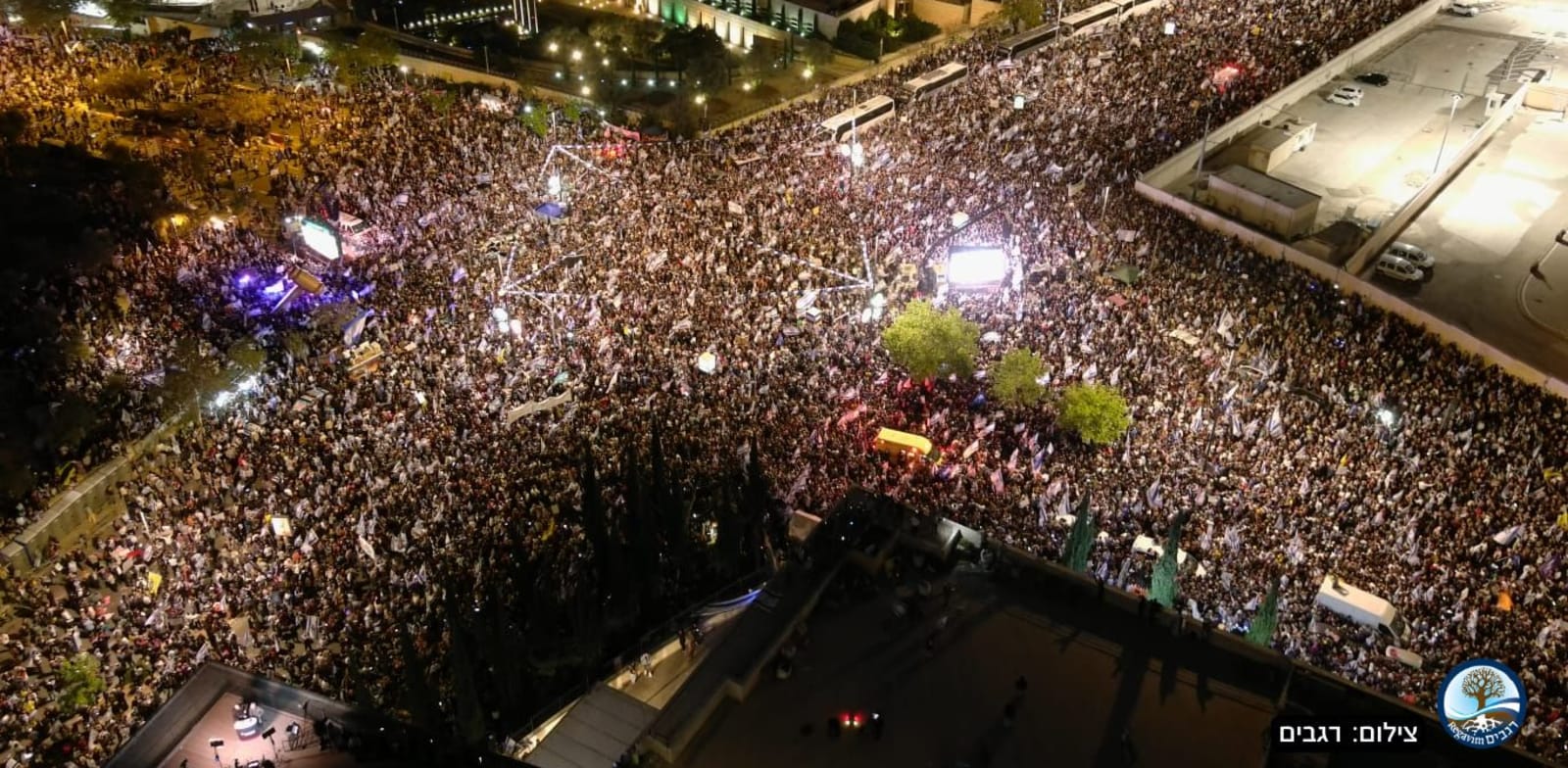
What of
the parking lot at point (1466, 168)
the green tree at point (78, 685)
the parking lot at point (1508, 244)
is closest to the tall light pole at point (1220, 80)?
the parking lot at point (1466, 168)

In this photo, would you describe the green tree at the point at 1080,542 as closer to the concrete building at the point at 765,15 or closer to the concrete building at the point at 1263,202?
the concrete building at the point at 1263,202

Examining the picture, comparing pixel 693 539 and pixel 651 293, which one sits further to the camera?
pixel 651 293

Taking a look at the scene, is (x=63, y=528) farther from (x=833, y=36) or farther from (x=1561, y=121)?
(x=1561, y=121)

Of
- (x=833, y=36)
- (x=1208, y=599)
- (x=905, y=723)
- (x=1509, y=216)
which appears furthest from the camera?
(x=833, y=36)

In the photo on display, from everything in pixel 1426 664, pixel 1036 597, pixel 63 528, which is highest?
pixel 1036 597

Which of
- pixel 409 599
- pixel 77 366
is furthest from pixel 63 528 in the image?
pixel 409 599

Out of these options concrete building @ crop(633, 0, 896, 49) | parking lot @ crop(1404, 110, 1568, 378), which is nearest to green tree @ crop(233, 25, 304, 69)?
concrete building @ crop(633, 0, 896, 49)

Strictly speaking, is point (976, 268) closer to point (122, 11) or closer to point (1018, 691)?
point (1018, 691)

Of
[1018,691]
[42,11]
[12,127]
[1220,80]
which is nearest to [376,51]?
A: [12,127]
